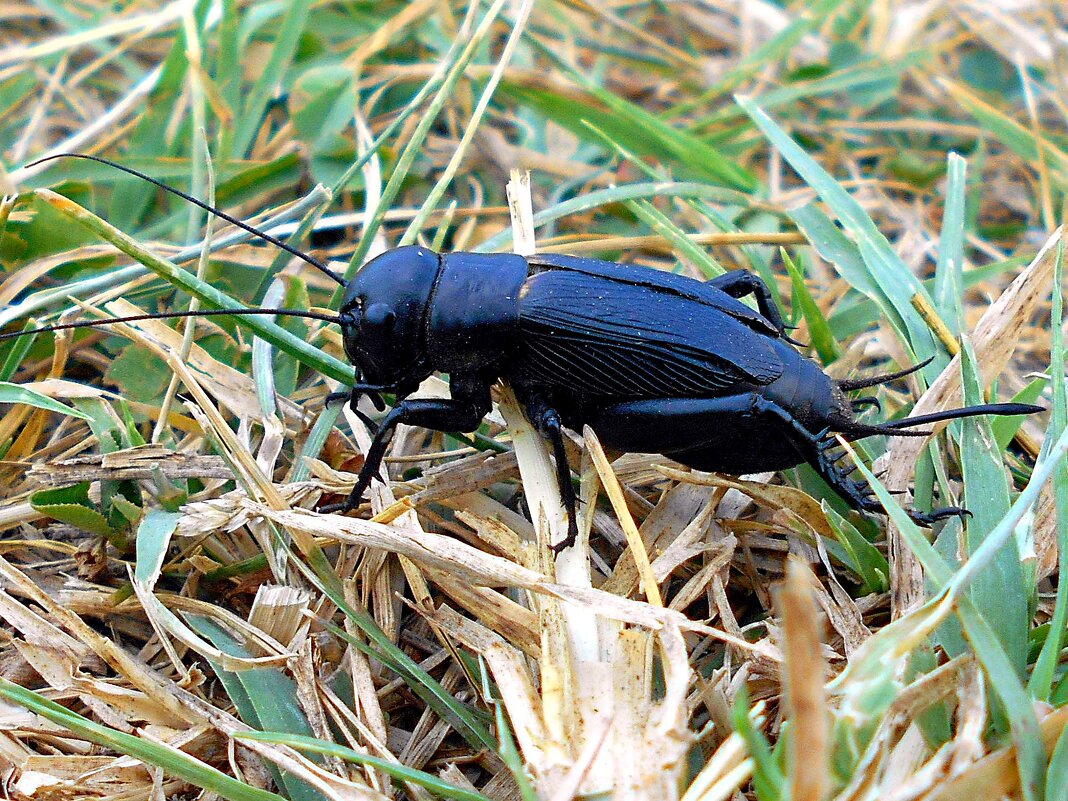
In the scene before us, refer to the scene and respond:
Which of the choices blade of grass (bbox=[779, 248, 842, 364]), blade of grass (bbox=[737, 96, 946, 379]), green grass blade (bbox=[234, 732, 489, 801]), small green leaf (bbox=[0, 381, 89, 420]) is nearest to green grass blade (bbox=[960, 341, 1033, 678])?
blade of grass (bbox=[737, 96, 946, 379])

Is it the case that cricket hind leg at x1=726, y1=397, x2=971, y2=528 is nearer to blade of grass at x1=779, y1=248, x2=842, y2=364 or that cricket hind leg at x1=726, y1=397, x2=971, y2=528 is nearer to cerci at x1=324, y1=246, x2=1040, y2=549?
cerci at x1=324, y1=246, x2=1040, y2=549

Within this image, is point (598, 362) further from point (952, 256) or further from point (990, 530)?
point (952, 256)

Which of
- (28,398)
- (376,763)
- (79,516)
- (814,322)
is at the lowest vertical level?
(376,763)

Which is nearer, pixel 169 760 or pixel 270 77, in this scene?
pixel 169 760

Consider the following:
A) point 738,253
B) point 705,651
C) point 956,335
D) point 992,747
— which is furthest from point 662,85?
point 992,747

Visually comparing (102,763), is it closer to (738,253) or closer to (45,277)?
(45,277)

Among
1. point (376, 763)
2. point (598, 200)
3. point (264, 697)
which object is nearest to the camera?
point (376, 763)

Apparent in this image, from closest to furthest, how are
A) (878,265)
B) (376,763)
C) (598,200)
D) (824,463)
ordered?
(376,763), (824,463), (878,265), (598,200)

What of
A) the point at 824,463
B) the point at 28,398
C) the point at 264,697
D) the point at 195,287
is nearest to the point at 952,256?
the point at 824,463

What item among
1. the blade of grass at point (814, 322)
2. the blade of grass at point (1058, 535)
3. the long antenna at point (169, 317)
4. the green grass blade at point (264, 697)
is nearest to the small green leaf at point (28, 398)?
the long antenna at point (169, 317)
